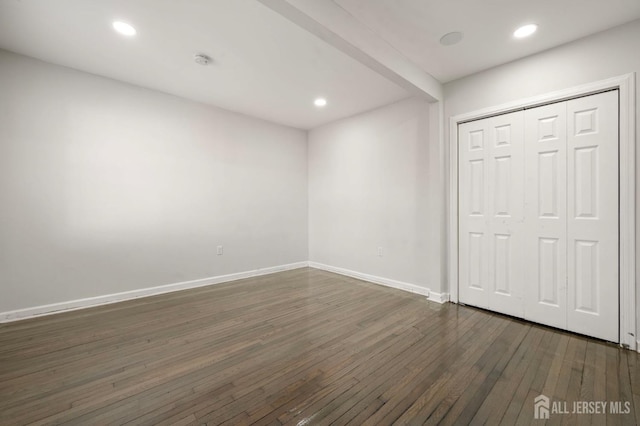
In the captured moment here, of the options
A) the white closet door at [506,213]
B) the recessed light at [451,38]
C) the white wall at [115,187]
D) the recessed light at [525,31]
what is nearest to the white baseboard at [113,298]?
the white wall at [115,187]

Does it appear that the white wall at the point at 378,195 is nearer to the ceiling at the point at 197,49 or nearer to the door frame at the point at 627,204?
the ceiling at the point at 197,49

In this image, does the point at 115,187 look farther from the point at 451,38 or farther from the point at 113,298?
the point at 451,38

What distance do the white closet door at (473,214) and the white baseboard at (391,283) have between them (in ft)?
0.88

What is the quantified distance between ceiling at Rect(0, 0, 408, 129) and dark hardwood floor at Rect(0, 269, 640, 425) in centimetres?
279

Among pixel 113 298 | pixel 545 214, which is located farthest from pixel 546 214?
pixel 113 298

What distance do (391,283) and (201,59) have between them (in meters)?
3.80

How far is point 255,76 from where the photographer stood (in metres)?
3.23

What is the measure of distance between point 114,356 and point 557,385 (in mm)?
3268

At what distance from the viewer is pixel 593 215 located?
2.42m

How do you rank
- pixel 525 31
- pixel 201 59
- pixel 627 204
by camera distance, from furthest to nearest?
pixel 201 59, pixel 525 31, pixel 627 204

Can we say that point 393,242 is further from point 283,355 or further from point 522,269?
point 283,355

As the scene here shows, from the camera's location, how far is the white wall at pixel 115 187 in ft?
9.38

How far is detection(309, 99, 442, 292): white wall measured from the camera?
3707mm

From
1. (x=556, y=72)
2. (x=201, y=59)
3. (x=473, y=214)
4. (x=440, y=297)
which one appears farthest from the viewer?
(x=440, y=297)
